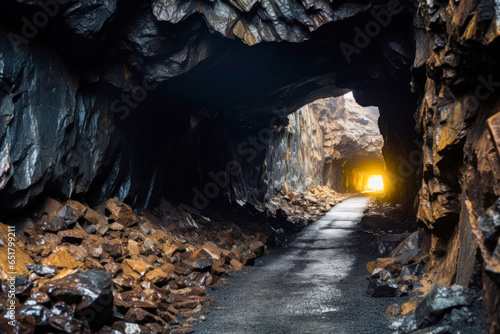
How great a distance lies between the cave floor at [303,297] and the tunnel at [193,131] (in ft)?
0.85

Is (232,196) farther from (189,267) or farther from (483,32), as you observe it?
(483,32)

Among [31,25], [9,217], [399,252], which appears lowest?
[399,252]

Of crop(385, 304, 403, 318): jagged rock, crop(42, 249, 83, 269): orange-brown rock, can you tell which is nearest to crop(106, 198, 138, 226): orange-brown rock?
crop(42, 249, 83, 269): orange-brown rock

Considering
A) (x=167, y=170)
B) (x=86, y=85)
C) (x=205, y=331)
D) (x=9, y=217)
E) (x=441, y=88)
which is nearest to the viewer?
(x=205, y=331)

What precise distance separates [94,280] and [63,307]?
41 centimetres

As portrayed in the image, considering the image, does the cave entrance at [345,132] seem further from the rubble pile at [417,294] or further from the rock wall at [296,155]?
the rubble pile at [417,294]

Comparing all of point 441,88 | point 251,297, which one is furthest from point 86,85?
point 441,88

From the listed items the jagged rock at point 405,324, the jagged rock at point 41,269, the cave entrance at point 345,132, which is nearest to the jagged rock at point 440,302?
the jagged rock at point 405,324

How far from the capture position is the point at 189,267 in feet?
23.0

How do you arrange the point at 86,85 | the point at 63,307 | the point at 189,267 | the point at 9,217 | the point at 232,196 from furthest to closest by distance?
1. the point at 232,196
2. the point at 86,85
3. the point at 189,267
4. the point at 9,217
5. the point at 63,307

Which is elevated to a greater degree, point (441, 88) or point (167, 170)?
point (441, 88)

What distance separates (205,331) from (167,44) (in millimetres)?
6119

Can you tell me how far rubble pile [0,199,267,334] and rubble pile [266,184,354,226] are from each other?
577 cm

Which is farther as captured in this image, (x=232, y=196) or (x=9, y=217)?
(x=232, y=196)
